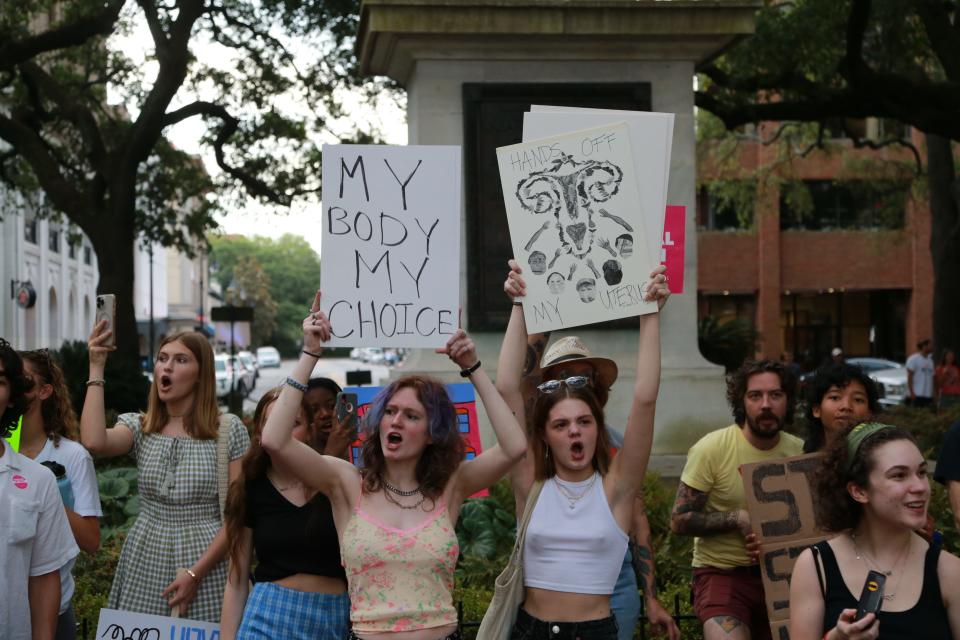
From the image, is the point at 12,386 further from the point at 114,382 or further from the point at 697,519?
the point at 114,382

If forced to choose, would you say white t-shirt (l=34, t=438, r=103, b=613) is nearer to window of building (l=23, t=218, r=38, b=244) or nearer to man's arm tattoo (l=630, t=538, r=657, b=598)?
man's arm tattoo (l=630, t=538, r=657, b=598)

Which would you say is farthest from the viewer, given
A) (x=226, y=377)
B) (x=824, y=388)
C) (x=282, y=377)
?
(x=282, y=377)

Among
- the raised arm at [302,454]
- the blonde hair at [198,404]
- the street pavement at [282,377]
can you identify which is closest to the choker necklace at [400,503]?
the raised arm at [302,454]

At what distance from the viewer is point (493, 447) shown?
418 cm

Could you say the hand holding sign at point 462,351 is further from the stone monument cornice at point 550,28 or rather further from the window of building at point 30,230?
the window of building at point 30,230

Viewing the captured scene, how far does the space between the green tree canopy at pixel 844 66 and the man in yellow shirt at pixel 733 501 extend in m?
12.0

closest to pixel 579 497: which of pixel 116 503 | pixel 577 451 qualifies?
pixel 577 451

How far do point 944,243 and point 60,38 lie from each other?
1701cm

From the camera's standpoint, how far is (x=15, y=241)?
39125mm

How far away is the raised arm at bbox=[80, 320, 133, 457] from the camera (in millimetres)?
4949

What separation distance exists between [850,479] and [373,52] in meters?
8.23

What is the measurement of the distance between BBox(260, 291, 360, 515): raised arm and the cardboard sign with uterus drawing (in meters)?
1.01

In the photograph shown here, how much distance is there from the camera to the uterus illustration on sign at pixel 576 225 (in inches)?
185

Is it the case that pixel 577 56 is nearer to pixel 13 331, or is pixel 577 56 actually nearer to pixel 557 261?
pixel 557 261
